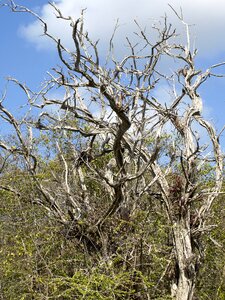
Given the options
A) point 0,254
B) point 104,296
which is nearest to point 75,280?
point 104,296

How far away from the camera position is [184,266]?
8.74 m

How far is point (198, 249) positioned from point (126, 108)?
119 inches

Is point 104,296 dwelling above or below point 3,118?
below

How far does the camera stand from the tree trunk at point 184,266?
8703 millimetres

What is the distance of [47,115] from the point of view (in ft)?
31.0

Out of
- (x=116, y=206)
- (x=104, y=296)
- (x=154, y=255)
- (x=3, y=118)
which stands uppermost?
(x=3, y=118)

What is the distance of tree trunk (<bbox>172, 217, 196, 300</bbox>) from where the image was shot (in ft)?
28.6

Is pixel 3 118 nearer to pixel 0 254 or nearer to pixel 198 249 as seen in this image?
pixel 0 254

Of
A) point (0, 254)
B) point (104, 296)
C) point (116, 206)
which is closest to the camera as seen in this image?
point (104, 296)

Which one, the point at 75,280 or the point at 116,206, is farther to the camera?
the point at 116,206

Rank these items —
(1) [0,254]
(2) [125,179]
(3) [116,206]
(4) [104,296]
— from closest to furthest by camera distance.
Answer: (4) [104,296] < (2) [125,179] < (3) [116,206] < (1) [0,254]

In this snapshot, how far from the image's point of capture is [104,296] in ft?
23.9

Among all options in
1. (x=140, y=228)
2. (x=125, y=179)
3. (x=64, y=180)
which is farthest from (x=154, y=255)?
(x=64, y=180)

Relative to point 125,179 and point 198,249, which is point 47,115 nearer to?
point 125,179
